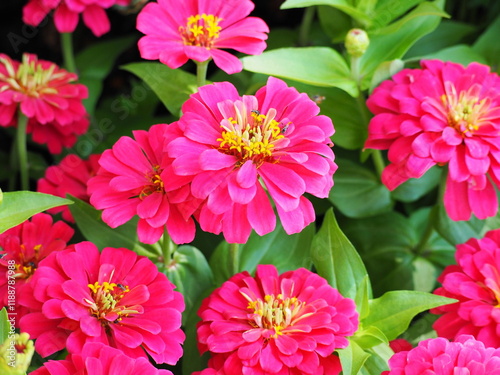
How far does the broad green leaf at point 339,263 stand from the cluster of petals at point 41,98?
41cm

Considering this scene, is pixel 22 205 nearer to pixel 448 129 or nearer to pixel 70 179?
pixel 70 179

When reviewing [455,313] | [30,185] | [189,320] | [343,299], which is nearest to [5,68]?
[30,185]

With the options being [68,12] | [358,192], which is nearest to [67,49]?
[68,12]

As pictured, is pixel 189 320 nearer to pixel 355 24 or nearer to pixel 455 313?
pixel 455 313

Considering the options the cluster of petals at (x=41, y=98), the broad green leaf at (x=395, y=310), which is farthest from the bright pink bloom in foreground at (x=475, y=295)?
the cluster of petals at (x=41, y=98)

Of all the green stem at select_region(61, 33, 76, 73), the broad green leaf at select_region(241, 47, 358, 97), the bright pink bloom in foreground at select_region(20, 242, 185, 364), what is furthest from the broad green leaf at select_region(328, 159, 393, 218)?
the green stem at select_region(61, 33, 76, 73)

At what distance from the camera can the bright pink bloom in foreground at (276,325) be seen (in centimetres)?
69

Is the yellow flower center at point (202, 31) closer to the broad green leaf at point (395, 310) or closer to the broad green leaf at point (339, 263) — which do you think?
the broad green leaf at point (339, 263)

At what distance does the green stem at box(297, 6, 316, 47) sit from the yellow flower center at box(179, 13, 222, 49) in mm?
370

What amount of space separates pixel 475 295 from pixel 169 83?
18.7 inches

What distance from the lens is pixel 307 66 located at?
954mm

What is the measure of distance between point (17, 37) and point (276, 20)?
50 centimetres

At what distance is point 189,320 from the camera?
2.82 ft

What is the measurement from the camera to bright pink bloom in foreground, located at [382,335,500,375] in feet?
2.17
